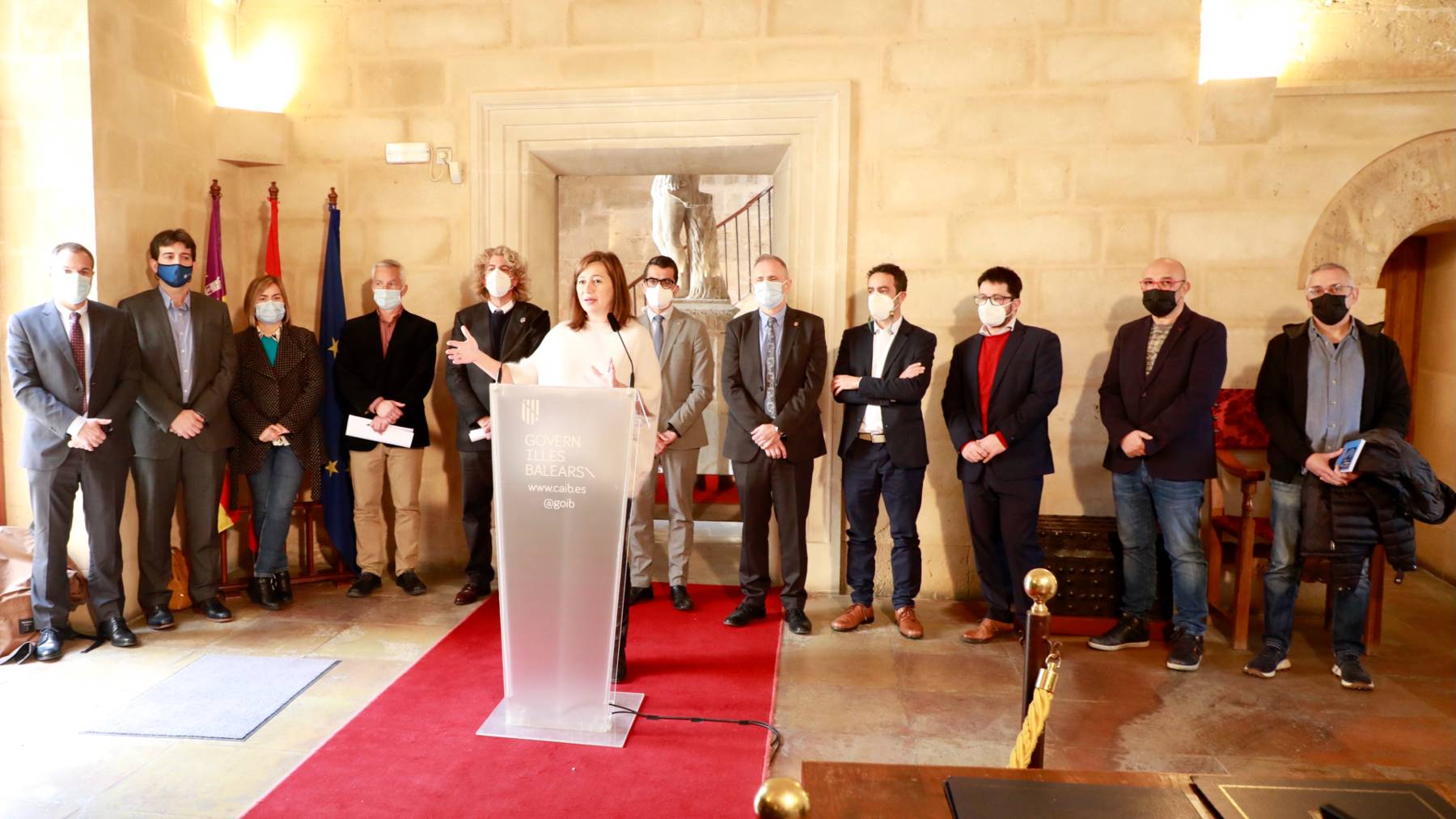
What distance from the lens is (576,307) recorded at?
4055 mm

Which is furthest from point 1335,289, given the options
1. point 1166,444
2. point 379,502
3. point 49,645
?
point 49,645

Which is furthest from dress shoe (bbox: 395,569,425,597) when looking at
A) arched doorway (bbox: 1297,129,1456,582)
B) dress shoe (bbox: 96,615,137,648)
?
arched doorway (bbox: 1297,129,1456,582)

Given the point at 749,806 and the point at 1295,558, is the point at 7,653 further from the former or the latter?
the point at 1295,558

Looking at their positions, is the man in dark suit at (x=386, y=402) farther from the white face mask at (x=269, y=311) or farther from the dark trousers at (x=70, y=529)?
the dark trousers at (x=70, y=529)

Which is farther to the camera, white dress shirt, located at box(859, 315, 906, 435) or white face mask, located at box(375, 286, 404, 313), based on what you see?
white face mask, located at box(375, 286, 404, 313)

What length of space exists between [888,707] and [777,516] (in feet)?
4.07

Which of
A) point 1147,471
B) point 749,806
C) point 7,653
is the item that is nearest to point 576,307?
point 749,806

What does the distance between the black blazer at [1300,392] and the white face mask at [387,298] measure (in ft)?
14.0

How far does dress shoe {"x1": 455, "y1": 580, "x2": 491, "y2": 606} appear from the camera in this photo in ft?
18.2

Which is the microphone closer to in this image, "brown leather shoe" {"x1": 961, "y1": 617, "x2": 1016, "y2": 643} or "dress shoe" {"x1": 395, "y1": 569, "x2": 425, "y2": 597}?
"brown leather shoe" {"x1": 961, "y1": 617, "x2": 1016, "y2": 643}

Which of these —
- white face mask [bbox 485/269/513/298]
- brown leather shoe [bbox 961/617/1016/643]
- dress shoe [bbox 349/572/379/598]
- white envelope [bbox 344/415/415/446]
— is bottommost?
brown leather shoe [bbox 961/617/1016/643]

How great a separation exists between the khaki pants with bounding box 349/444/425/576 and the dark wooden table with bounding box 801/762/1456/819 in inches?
167

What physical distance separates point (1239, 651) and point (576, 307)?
3.45 meters

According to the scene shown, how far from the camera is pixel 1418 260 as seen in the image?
6250 mm
